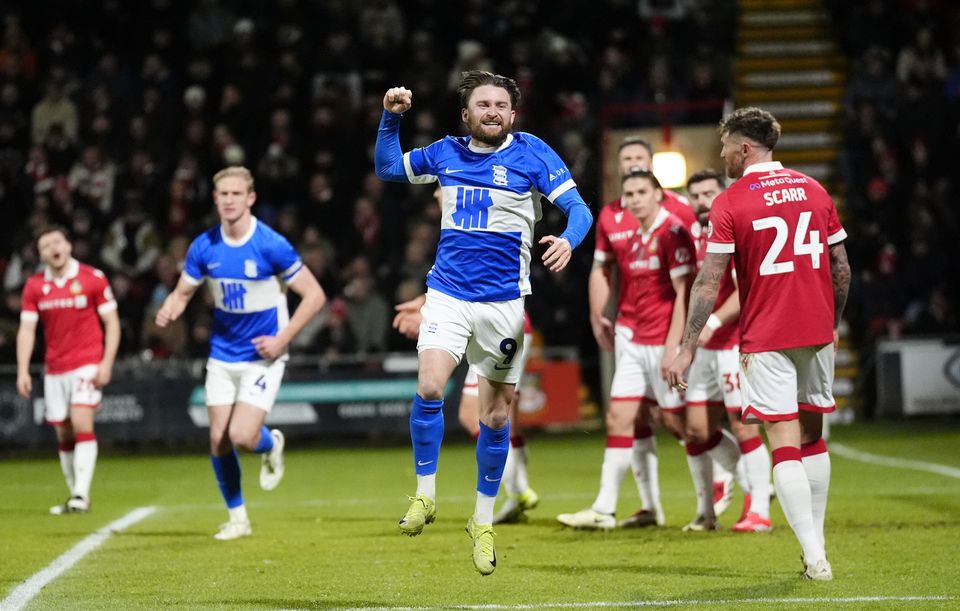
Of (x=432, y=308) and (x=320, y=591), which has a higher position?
(x=432, y=308)

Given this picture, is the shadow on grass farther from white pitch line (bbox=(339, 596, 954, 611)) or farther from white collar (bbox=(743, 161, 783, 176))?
white collar (bbox=(743, 161, 783, 176))

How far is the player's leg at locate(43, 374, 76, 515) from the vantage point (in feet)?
40.5

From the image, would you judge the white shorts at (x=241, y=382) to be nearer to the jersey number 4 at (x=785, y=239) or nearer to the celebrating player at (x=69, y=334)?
the celebrating player at (x=69, y=334)

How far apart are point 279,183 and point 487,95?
14.0m

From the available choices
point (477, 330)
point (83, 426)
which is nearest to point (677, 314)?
point (477, 330)

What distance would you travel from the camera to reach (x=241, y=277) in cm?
977

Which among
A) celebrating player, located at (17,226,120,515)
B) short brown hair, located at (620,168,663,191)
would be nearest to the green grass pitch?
celebrating player, located at (17,226,120,515)

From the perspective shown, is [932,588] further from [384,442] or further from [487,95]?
[384,442]

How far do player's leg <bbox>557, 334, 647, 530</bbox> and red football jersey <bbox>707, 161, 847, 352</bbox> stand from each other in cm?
245

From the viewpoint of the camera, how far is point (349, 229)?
67.3ft

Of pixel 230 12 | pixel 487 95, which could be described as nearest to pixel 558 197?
pixel 487 95

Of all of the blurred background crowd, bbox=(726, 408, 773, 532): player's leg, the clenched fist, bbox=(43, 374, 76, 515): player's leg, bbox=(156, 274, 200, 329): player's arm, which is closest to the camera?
the clenched fist

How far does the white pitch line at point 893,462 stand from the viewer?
13.4 m

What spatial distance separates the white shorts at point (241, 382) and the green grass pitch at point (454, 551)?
3.10 ft
